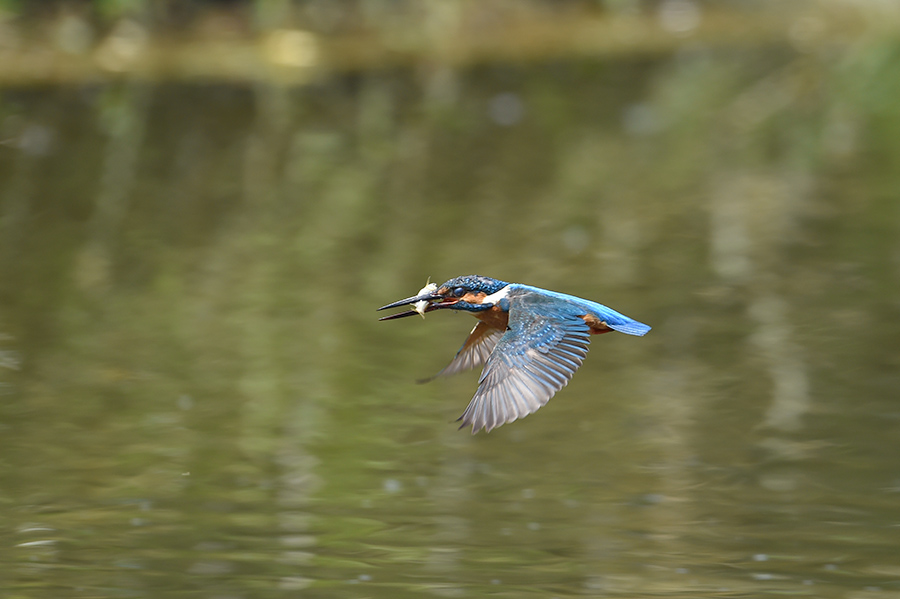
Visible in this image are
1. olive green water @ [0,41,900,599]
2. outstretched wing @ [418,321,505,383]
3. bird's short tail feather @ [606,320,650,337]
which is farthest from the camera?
olive green water @ [0,41,900,599]

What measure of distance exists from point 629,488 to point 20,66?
10.7m

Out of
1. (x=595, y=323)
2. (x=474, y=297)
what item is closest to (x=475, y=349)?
(x=474, y=297)

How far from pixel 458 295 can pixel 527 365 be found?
42cm

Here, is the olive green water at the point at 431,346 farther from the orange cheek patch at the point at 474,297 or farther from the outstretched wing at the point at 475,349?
the orange cheek patch at the point at 474,297

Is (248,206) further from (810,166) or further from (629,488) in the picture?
(629,488)

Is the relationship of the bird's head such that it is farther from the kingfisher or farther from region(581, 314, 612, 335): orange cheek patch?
region(581, 314, 612, 335): orange cheek patch

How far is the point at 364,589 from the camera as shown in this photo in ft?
15.5

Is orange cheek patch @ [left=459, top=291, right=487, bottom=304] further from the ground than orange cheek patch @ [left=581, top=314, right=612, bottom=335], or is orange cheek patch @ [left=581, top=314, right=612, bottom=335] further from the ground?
orange cheek patch @ [left=459, top=291, right=487, bottom=304]

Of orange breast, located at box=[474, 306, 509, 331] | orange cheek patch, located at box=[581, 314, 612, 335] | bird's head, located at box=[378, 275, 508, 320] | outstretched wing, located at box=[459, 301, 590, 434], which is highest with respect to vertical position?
bird's head, located at box=[378, 275, 508, 320]

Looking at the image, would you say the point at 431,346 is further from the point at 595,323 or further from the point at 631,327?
the point at 631,327

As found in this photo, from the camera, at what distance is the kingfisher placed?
3.89 meters

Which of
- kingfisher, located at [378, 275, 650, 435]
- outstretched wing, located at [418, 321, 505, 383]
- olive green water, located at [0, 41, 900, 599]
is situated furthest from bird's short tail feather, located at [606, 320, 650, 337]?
olive green water, located at [0, 41, 900, 599]

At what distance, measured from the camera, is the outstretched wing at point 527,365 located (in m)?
3.87

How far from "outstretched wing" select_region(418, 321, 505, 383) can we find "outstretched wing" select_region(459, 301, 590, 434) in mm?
426
